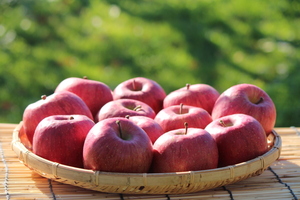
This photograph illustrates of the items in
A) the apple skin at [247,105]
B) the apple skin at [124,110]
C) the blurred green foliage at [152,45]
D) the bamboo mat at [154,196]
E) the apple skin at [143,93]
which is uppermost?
the apple skin at [247,105]

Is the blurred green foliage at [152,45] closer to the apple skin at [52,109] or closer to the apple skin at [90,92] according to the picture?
the apple skin at [90,92]

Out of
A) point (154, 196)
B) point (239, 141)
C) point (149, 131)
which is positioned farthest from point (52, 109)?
point (239, 141)

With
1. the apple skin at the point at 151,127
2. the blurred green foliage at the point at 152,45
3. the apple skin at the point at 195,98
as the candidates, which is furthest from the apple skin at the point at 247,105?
the blurred green foliage at the point at 152,45

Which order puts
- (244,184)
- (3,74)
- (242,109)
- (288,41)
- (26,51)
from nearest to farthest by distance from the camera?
(244,184), (242,109), (3,74), (26,51), (288,41)

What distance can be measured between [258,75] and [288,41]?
27.2 inches

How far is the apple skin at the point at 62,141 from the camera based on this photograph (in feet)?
5.01

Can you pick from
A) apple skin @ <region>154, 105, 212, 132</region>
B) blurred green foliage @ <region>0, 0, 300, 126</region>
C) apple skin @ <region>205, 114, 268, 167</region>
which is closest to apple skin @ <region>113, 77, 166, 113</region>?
apple skin @ <region>154, 105, 212, 132</region>

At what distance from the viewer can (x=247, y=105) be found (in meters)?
1.82

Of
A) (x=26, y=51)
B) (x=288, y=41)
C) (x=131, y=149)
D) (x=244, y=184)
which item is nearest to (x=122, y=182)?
(x=131, y=149)

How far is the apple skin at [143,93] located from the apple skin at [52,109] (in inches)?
11.4

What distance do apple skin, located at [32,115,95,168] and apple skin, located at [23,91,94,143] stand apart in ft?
0.58

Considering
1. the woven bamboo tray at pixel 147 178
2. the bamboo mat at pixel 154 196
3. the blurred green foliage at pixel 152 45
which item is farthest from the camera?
the blurred green foliage at pixel 152 45

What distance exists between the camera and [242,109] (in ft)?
5.95

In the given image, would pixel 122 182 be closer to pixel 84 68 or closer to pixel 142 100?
pixel 142 100
